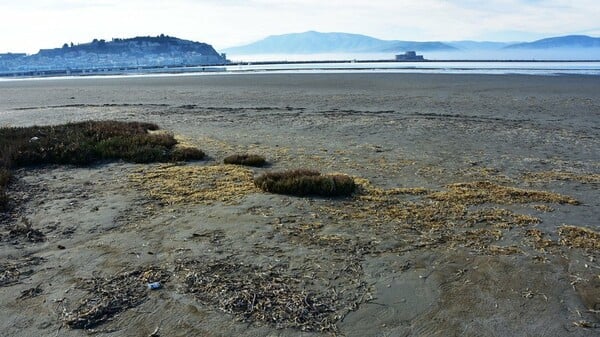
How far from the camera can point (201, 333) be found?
16.3 feet

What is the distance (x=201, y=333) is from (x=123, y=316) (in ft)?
3.03

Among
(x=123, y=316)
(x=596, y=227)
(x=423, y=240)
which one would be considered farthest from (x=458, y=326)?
(x=596, y=227)

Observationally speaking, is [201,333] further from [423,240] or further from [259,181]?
[259,181]

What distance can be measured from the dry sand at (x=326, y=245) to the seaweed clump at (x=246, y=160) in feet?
1.79

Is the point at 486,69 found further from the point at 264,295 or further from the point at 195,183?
the point at 264,295

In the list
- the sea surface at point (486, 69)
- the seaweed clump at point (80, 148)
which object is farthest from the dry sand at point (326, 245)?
the sea surface at point (486, 69)

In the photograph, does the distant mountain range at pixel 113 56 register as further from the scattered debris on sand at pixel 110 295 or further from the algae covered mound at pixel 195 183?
the scattered debris on sand at pixel 110 295

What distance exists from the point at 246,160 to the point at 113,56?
611ft

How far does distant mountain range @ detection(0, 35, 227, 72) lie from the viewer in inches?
6648

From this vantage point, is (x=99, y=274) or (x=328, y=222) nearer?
(x=99, y=274)

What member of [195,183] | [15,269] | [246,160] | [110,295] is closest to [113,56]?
[246,160]

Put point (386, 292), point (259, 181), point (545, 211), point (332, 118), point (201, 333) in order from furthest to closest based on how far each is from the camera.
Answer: point (332, 118) → point (259, 181) → point (545, 211) → point (386, 292) → point (201, 333)

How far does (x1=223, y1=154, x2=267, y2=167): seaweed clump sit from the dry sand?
21.4 inches

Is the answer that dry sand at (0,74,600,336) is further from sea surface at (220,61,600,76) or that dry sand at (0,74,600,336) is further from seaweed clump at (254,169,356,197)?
sea surface at (220,61,600,76)
